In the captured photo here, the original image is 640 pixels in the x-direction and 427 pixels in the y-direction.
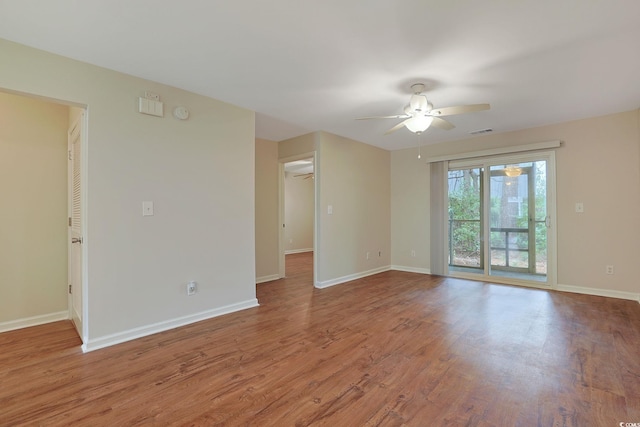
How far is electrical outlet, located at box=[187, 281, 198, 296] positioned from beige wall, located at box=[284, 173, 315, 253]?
17.5 ft

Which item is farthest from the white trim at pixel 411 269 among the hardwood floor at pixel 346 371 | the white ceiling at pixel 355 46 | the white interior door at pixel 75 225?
the white interior door at pixel 75 225

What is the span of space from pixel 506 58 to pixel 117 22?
2.91 metres

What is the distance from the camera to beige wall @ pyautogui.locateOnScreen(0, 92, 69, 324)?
2.85 metres

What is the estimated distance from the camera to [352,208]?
16.5 feet

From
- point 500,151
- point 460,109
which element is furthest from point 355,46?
point 500,151

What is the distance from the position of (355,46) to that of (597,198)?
402 cm

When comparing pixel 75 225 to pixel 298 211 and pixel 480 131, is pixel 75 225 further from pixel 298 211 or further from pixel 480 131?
pixel 298 211

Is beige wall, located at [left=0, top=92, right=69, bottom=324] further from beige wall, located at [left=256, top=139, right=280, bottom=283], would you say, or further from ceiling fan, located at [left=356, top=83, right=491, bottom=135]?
ceiling fan, located at [left=356, top=83, right=491, bottom=135]

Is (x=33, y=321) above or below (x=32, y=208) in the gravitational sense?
below

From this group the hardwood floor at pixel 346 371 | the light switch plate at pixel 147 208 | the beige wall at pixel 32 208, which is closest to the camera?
the hardwood floor at pixel 346 371

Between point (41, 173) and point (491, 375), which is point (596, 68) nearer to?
point (491, 375)

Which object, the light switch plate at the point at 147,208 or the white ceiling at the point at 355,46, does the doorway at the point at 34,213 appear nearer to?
the light switch plate at the point at 147,208

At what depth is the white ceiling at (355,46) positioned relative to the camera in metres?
1.82

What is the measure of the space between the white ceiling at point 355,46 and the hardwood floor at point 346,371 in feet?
7.86
